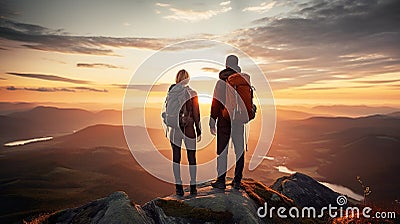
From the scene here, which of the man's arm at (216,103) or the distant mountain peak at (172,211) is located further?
the man's arm at (216,103)

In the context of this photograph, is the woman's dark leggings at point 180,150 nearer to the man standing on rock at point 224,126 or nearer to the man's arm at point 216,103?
the man standing on rock at point 224,126

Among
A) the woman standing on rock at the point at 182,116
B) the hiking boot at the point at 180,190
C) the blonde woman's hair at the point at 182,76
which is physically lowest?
the hiking boot at the point at 180,190

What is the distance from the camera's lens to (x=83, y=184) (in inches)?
6294

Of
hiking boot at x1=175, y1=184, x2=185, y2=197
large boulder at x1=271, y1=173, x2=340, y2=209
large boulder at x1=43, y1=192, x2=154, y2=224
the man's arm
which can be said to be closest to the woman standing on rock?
hiking boot at x1=175, y1=184, x2=185, y2=197

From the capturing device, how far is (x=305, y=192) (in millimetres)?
17484

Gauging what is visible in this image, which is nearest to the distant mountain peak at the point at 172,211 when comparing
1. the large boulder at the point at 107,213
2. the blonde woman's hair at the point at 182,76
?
the large boulder at the point at 107,213

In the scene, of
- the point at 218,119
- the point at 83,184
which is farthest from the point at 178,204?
the point at 83,184

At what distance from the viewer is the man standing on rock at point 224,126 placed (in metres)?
9.67

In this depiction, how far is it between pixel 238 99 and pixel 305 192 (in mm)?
11233

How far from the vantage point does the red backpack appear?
9.61m

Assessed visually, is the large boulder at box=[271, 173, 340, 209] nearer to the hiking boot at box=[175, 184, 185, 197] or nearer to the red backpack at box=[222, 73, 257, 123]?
the hiking boot at box=[175, 184, 185, 197]

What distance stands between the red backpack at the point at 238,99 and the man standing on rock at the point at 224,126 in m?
0.15

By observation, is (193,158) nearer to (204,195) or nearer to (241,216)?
(204,195)

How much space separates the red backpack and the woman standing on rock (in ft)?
3.87
